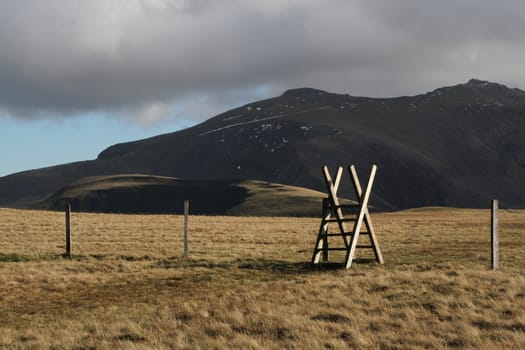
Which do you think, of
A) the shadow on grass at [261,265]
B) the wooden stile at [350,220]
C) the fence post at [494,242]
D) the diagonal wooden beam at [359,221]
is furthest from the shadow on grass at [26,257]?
the fence post at [494,242]

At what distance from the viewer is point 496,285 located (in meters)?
16.8

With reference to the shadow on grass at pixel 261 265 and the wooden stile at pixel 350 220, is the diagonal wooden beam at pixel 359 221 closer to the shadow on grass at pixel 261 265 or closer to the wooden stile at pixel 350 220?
the wooden stile at pixel 350 220

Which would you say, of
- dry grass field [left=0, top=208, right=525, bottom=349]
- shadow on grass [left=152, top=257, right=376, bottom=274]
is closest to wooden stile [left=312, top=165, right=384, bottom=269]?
shadow on grass [left=152, top=257, right=376, bottom=274]

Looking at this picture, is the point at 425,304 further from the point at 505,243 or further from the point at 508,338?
the point at 505,243

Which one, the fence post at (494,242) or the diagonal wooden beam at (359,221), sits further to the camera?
the diagonal wooden beam at (359,221)

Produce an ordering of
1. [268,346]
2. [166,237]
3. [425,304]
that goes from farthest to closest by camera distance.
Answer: [166,237] < [425,304] < [268,346]

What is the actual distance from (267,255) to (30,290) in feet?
35.0

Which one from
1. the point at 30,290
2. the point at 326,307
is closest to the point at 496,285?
the point at 326,307

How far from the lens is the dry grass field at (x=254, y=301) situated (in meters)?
12.2

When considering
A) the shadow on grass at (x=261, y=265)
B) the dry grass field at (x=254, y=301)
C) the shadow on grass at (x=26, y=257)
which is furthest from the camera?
the shadow on grass at (x=26, y=257)

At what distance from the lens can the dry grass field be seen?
40.1 ft

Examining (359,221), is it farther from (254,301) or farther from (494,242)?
(254,301)

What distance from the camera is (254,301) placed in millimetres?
15547

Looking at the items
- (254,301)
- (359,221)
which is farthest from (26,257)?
(254,301)
